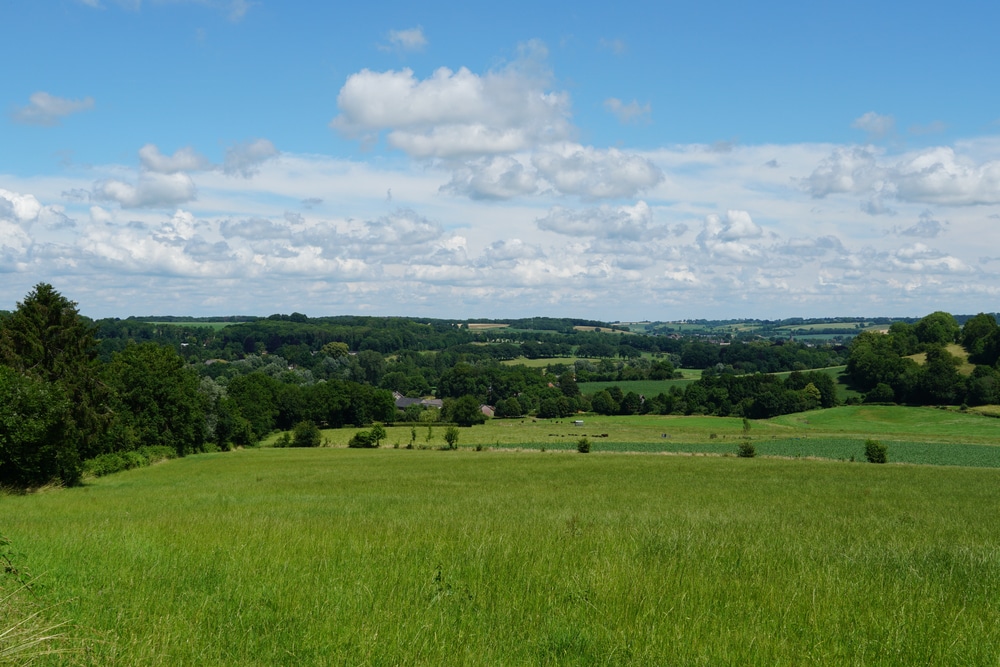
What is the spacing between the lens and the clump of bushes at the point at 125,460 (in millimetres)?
44431

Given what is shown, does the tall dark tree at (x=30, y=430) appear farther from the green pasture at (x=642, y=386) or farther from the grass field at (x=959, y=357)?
the grass field at (x=959, y=357)

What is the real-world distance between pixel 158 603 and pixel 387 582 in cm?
223

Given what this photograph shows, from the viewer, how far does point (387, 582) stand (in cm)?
726

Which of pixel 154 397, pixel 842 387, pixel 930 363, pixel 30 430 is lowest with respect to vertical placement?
pixel 842 387

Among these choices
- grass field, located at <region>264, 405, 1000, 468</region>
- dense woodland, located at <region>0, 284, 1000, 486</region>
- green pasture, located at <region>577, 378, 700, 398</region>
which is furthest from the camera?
green pasture, located at <region>577, 378, 700, 398</region>

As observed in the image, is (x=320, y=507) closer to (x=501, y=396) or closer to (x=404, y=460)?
(x=404, y=460)

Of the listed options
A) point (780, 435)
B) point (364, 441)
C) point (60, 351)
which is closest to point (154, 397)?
point (60, 351)

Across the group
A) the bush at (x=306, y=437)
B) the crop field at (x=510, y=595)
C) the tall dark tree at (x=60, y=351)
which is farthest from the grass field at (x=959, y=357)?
the crop field at (x=510, y=595)

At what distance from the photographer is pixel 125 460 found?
50.6m

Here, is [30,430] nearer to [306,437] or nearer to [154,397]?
[154,397]

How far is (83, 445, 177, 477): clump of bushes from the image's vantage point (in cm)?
4443

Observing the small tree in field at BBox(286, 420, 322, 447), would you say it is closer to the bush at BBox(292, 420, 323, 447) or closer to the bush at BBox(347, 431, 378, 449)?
the bush at BBox(292, 420, 323, 447)

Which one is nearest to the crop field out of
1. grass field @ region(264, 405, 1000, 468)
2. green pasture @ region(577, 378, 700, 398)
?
grass field @ region(264, 405, 1000, 468)

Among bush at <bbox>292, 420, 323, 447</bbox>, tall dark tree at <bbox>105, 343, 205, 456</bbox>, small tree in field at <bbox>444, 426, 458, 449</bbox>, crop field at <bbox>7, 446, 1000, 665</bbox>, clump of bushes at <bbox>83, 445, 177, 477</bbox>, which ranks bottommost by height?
bush at <bbox>292, 420, 323, 447</bbox>
